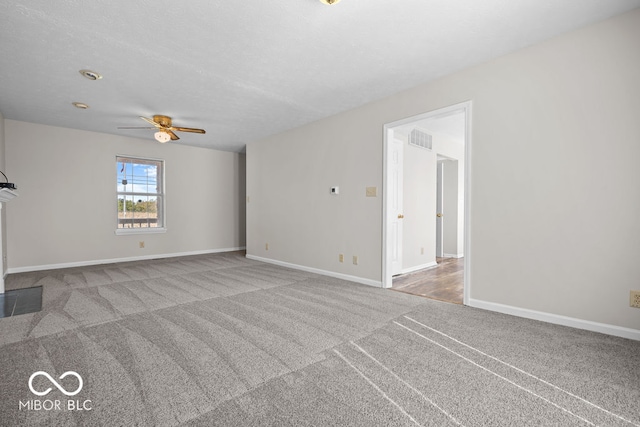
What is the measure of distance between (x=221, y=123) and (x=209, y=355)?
411cm

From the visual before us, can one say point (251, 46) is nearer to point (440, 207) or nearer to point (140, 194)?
point (140, 194)

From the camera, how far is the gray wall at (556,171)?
2.30 meters

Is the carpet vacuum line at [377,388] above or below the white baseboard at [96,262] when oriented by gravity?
below

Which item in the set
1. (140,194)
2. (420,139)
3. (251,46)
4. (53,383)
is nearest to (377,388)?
(53,383)

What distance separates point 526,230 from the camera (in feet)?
9.10

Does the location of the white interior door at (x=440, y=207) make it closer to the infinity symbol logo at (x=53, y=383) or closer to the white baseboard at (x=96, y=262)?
the white baseboard at (x=96, y=262)

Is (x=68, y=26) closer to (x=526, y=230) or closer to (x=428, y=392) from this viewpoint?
(x=428, y=392)

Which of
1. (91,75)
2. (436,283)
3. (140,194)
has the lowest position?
(436,283)

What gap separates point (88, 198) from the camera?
5.55 m

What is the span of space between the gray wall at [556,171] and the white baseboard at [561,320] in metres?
0.02

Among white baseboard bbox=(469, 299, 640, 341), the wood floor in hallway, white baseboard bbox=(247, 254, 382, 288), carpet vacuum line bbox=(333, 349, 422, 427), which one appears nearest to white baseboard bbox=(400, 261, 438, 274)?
the wood floor in hallway

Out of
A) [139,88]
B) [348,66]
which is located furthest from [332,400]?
[139,88]

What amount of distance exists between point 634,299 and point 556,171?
1135mm

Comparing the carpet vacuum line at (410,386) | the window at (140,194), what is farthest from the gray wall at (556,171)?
the window at (140,194)
